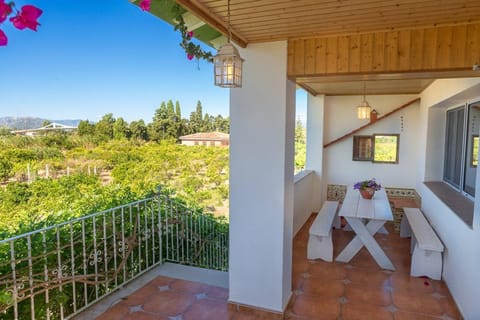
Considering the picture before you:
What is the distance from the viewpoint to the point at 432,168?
5.04 m

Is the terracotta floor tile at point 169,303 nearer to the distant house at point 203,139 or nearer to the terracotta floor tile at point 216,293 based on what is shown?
the terracotta floor tile at point 216,293

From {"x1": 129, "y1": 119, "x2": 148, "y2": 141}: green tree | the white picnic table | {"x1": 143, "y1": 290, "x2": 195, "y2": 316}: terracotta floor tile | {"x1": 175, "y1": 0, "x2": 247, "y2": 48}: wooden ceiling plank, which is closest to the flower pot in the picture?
the white picnic table

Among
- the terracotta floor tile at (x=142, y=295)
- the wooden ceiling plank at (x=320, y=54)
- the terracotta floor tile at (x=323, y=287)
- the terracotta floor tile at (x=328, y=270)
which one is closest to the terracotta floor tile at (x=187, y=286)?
the terracotta floor tile at (x=142, y=295)

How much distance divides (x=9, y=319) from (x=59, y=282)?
1.67 ft

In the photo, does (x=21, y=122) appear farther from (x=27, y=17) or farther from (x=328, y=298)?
(x=27, y=17)

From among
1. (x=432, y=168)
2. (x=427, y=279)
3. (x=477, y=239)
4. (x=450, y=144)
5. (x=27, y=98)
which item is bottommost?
(x=427, y=279)

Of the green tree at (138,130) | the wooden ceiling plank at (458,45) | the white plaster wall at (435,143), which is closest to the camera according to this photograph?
the wooden ceiling plank at (458,45)

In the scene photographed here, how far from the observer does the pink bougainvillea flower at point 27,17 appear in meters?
0.86

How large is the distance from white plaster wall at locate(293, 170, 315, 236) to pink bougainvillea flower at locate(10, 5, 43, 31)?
179 inches

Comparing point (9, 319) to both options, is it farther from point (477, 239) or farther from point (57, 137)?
point (57, 137)

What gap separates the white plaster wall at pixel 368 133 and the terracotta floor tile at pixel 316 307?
146 inches

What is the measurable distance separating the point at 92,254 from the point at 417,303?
→ 3133 millimetres

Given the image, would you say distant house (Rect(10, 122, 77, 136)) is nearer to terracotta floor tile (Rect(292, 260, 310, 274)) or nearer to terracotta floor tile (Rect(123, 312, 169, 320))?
terracotta floor tile (Rect(123, 312, 169, 320))

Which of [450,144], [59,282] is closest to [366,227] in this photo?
[450,144]
